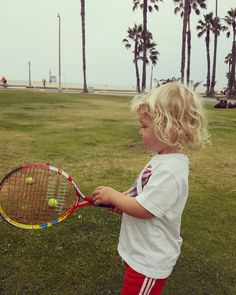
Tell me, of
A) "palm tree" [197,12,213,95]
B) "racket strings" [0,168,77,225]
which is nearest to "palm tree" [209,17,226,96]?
"palm tree" [197,12,213,95]

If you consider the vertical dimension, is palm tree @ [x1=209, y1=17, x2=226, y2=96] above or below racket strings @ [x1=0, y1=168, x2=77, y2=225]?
above

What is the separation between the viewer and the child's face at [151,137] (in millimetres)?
2154

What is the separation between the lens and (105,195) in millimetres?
2189

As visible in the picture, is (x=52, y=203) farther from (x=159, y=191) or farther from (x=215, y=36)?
(x=215, y=36)

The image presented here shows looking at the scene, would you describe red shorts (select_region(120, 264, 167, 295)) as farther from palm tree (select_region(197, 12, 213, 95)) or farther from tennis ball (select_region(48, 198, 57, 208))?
palm tree (select_region(197, 12, 213, 95))

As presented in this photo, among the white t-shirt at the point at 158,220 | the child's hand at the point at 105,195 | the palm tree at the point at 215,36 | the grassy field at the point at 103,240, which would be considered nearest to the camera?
the white t-shirt at the point at 158,220

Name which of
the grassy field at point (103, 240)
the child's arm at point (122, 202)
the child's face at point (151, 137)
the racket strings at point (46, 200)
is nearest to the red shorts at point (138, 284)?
the child's arm at point (122, 202)

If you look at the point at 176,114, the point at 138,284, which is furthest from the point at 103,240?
the point at 176,114

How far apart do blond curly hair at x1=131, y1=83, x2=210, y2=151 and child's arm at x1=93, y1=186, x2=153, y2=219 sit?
1.33ft

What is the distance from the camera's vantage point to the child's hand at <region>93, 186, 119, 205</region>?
2.17 meters

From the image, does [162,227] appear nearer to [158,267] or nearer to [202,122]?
[158,267]

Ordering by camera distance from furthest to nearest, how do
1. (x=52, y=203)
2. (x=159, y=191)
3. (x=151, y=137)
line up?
(x=52, y=203) < (x=151, y=137) < (x=159, y=191)

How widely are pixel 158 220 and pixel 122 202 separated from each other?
251 millimetres

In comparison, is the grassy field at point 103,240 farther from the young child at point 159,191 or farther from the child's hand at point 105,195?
the child's hand at point 105,195
